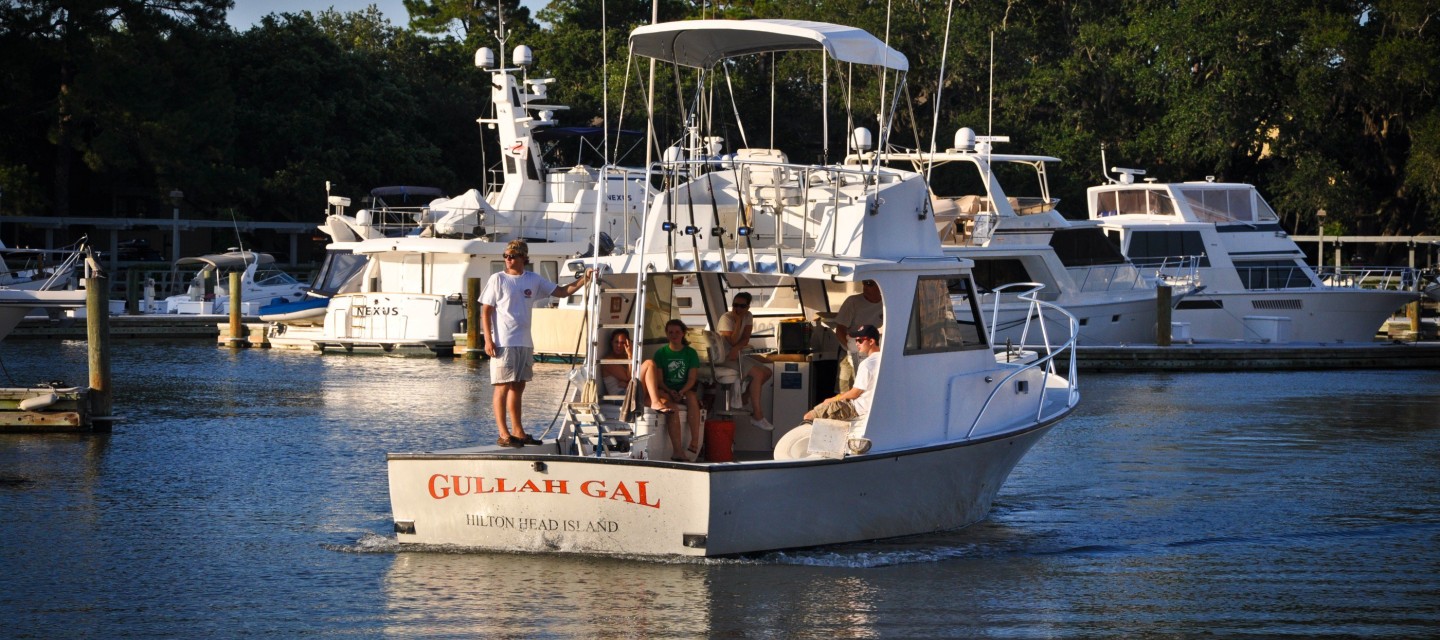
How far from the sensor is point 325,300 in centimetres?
3762

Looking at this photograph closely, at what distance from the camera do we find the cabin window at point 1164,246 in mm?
33656

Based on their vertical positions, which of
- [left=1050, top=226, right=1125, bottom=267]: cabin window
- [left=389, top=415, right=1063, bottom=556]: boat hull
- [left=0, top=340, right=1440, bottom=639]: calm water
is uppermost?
[left=1050, top=226, right=1125, bottom=267]: cabin window

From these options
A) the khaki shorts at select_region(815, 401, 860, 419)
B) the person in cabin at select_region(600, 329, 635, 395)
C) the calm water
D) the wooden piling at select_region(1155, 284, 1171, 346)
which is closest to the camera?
the calm water

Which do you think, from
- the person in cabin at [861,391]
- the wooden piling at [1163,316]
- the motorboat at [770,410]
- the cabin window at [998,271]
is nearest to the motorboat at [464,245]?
the cabin window at [998,271]

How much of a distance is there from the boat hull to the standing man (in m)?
0.42

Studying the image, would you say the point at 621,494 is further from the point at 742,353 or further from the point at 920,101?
the point at 920,101

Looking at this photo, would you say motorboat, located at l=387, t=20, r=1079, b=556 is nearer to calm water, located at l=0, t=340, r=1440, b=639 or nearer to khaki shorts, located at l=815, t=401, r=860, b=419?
khaki shorts, located at l=815, t=401, r=860, b=419

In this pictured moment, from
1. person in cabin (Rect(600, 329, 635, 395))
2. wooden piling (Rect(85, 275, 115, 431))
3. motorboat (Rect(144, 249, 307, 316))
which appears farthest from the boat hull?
motorboat (Rect(144, 249, 307, 316))

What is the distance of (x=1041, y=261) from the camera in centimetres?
3002

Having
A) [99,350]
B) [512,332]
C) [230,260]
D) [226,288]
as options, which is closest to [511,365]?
[512,332]

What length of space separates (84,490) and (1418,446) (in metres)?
14.5

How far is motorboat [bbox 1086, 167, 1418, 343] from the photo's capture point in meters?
33.2

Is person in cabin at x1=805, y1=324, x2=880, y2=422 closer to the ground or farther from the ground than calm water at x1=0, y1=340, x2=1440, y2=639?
farther from the ground

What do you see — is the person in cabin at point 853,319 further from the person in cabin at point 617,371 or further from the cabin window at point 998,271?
the cabin window at point 998,271
